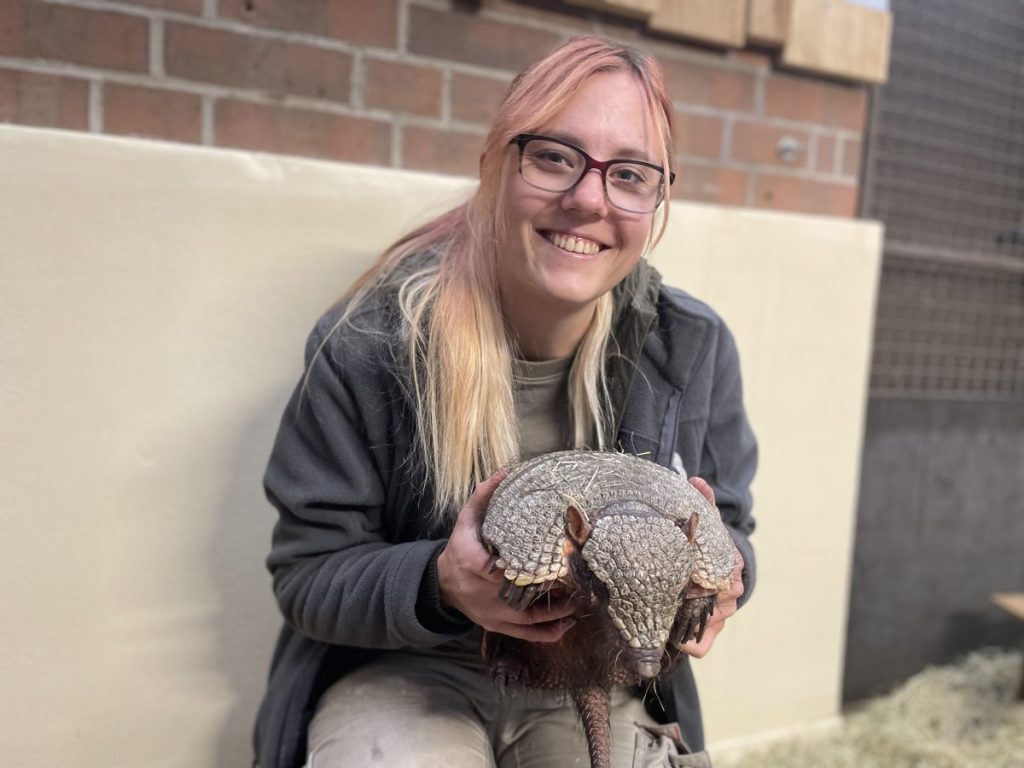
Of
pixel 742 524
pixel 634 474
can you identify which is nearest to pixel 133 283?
pixel 634 474

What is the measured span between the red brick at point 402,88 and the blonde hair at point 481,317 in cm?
58

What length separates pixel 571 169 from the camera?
4.16 feet

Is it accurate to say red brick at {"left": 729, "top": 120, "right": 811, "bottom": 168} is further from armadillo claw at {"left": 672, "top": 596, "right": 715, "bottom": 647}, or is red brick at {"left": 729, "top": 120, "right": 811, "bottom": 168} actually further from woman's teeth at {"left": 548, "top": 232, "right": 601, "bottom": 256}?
armadillo claw at {"left": 672, "top": 596, "right": 715, "bottom": 647}

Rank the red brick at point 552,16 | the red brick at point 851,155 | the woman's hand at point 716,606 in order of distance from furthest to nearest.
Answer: the red brick at point 851,155 < the red brick at point 552,16 < the woman's hand at point 716,606

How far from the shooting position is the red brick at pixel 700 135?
86.3 inches

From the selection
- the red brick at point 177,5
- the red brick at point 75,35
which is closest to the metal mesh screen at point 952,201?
the red brick at point 177,5

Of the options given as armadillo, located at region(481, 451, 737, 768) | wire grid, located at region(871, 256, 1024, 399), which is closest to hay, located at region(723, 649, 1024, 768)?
wire grid, located at region(871, 256, 1024, 399)

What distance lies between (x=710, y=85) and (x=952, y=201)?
47.2 inches

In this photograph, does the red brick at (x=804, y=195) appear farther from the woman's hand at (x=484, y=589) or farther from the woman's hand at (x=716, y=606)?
the woman's hand at (x=484, y=589)

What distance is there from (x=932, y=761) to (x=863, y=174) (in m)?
1.69

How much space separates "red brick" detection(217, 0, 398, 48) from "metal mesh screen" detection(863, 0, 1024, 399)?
157 cm

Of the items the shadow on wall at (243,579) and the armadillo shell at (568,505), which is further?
the shadow on wall at (243,579)

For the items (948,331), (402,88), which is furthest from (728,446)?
(948,331)

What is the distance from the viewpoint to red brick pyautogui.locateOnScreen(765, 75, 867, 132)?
91.0 inches
